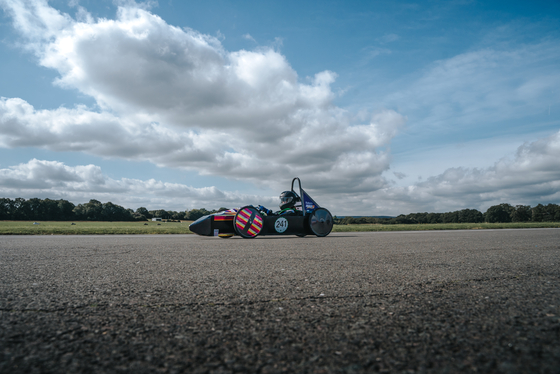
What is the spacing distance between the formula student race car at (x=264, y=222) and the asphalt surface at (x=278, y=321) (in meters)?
8.31

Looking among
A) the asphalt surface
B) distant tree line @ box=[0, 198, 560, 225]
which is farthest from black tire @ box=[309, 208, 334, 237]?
Result: distant tree line @ box=[0, 198, 560, 225]

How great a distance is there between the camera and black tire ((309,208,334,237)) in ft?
47.2

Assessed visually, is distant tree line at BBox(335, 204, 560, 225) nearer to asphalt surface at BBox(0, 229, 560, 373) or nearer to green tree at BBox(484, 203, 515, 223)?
green tree at BBox(484, 203, 515, 223)

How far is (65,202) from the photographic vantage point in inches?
3477

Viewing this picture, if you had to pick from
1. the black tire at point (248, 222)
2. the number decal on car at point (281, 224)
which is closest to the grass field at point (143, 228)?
the black tire at point (248, 222)

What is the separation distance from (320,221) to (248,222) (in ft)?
12.3

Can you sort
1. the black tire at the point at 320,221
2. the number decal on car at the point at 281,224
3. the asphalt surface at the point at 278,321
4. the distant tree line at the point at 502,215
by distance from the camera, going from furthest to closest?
the distant tree line at the point at 502,215, the black tire at the point at 320,221, the number decal on car at the point at 281,224, the asphalt surface at the point at 278,321

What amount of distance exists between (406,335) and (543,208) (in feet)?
320

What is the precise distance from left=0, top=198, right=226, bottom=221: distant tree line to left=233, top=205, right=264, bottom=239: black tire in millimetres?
65475

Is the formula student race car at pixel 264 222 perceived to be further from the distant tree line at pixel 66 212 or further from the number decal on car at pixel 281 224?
the distant tree line at pixel 66 212

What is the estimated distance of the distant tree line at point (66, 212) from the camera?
74.9 meters

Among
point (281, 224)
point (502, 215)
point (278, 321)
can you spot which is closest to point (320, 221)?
point (281, 224)

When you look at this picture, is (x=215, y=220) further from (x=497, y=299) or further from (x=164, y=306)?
(x=497, y=299)

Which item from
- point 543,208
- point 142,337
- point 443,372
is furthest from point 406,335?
point 543,208
